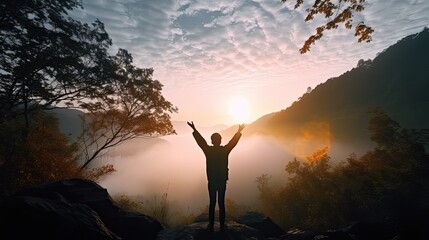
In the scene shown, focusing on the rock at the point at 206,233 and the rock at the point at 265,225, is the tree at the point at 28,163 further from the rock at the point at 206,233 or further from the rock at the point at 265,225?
the rock at the point at 265,225

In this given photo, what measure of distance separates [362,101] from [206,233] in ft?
467

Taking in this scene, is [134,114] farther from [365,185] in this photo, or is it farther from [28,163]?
[365,185]

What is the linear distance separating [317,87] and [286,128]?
31.4 meters

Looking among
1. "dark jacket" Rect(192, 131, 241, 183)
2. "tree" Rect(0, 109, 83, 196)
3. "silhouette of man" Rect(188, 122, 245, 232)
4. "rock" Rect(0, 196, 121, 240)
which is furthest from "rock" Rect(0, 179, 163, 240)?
"tree" Rect(0, 109, 83, 196)

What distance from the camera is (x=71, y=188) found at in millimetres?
8898

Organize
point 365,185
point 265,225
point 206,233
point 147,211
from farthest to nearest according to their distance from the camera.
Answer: point 147,211
point 365,185
point 265,225
point 206,233

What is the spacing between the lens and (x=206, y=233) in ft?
26.0

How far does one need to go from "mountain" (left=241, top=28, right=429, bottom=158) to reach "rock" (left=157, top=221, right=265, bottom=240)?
338ft

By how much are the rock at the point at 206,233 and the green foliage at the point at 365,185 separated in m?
14.1

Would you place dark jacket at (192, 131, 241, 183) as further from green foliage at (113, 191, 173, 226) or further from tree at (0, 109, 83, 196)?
tree at (0, 109, 83, 196)

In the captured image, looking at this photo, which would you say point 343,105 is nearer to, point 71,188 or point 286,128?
point 286,128

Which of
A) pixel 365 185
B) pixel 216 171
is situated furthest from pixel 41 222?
pixel 365 185

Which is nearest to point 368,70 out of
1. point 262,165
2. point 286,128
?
point 286,128

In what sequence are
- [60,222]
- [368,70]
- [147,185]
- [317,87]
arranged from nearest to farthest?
[60,222] → [147,185] → [368,70] → [317,87]
